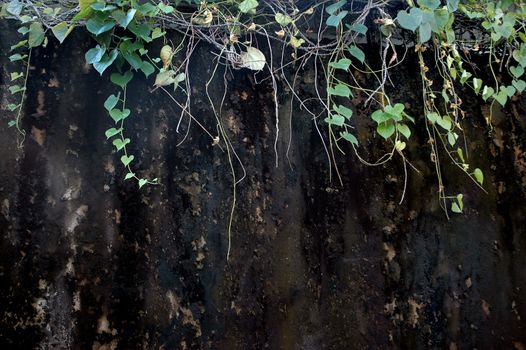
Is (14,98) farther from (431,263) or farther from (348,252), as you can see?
(431,263)

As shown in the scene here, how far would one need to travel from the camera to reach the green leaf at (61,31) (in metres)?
1.41

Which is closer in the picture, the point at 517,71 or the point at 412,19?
the point at 412,19

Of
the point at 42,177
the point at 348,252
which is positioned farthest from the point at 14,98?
the point at 348,252

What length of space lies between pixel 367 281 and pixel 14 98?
1.26 metres

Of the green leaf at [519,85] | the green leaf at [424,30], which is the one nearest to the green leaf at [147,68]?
the green leaf at [424,30]

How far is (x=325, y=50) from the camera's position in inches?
66.2

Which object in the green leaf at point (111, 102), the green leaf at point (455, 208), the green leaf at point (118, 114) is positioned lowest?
the green leaf at point (455, 208)

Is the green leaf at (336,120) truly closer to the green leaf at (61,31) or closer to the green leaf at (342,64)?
the green leaf at (342,64)

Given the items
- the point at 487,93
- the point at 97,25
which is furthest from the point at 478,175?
the point at 97,25

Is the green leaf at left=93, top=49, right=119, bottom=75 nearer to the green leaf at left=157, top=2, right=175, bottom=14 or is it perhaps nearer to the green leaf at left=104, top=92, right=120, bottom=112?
the green leaf at left=104, top=92, right=120, bottom=112

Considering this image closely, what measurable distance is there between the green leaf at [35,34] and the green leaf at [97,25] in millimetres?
160

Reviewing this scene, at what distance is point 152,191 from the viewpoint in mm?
1492

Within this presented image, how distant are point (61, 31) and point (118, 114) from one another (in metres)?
0.29

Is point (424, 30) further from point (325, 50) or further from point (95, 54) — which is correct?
point (95, 54)
